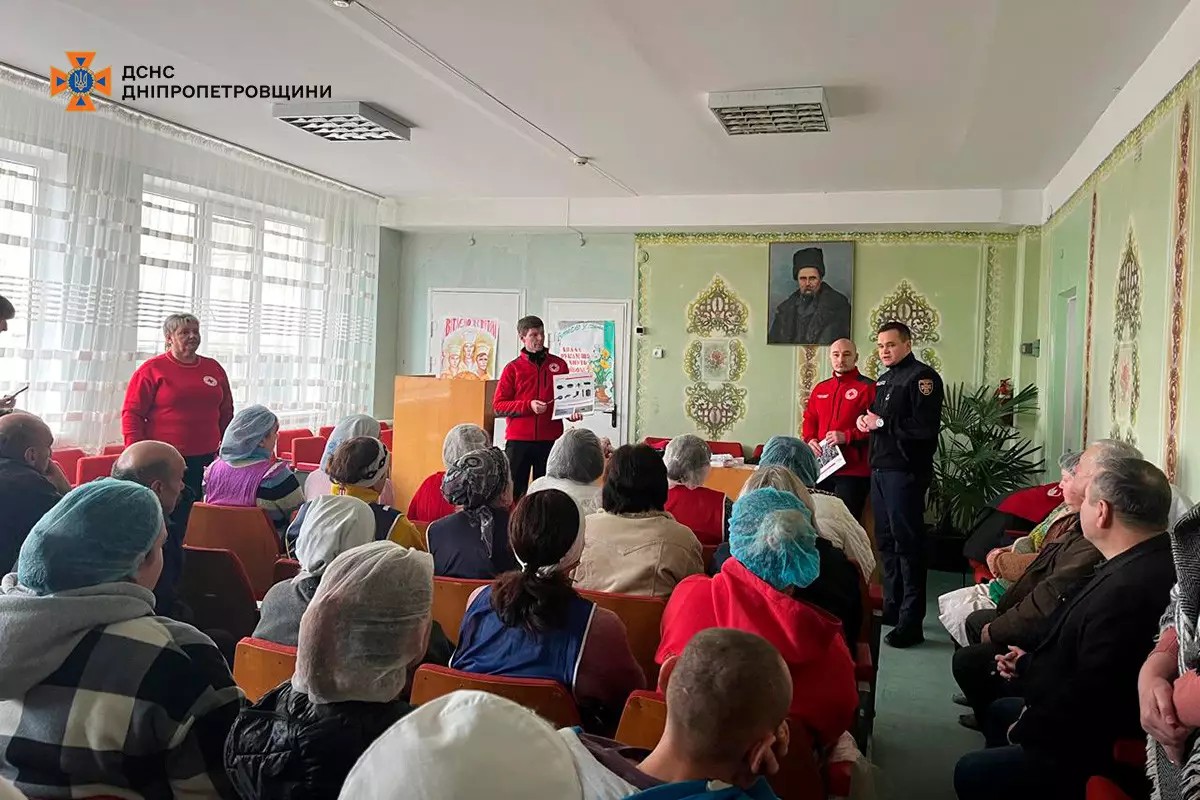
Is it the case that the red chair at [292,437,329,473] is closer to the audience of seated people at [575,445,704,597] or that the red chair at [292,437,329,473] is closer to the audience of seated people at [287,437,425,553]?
the audience of seated people at [287,437,425,553]

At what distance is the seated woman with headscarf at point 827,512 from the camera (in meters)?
3.40

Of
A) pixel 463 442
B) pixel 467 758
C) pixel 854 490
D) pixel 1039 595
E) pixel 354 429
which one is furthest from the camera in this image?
pixel 854 490

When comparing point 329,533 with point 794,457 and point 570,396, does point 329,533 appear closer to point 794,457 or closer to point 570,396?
point 794,457

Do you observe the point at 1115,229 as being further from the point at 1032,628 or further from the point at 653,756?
the point at 653,756

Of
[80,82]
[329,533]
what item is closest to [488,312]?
[80,82]

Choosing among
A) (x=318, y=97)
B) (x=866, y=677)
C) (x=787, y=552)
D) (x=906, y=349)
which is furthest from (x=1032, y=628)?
(x=318, y=97)

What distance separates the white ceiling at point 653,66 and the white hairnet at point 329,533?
2364 mm

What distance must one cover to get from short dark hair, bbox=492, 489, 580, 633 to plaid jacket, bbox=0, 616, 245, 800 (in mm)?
693

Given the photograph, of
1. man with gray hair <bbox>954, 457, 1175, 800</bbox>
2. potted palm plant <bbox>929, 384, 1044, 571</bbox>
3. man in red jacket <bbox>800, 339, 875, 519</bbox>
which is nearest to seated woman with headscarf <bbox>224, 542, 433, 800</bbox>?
man with gray hair <bbox>954, 457, 1175, 800</bbox>

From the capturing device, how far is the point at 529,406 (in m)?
6.01

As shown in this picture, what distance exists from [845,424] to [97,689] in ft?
15.5

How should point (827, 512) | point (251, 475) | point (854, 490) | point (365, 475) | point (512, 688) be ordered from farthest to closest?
point (854, 490) < point (251, 475) < point (827, 512) < point (365, 475) < point (512, 688)

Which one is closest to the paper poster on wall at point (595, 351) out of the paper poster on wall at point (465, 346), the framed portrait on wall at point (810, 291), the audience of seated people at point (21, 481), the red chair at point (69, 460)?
the paper poster on wall at point (465, 346)

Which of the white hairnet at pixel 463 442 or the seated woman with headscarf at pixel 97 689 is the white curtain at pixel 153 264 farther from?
the seated woman with headscarf at pixel 97 689
